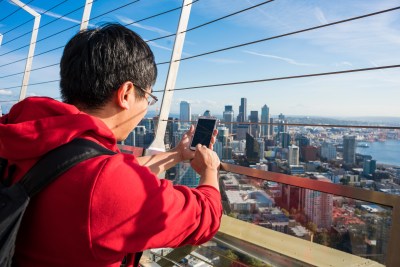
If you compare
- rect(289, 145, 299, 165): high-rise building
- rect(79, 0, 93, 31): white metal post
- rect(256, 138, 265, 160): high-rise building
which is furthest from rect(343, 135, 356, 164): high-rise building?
rect(79, 0, 93, 31): white metal post

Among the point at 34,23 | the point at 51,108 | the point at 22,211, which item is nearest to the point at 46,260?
the point at 22,211

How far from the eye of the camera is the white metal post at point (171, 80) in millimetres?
1605

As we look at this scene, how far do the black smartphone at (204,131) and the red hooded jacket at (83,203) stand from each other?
0.48 metres

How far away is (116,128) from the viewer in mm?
801

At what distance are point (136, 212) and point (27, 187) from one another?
20 cm

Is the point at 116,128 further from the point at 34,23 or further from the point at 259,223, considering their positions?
the point at 34,23

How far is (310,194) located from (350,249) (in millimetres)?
206

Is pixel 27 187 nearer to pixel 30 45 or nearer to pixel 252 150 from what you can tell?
pixel 252 150

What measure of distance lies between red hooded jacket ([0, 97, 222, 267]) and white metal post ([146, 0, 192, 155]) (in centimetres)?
99

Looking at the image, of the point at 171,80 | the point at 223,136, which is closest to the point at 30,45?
the point at 171,80

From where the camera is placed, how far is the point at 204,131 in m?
1.12

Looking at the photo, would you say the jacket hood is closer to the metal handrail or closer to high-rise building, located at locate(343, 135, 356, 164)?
the metal handrail

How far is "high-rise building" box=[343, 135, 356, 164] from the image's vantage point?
1314 mm

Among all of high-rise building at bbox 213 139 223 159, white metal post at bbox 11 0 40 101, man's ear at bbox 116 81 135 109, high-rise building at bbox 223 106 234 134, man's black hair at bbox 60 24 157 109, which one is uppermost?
white metal post at bbox 11 0 40 101
